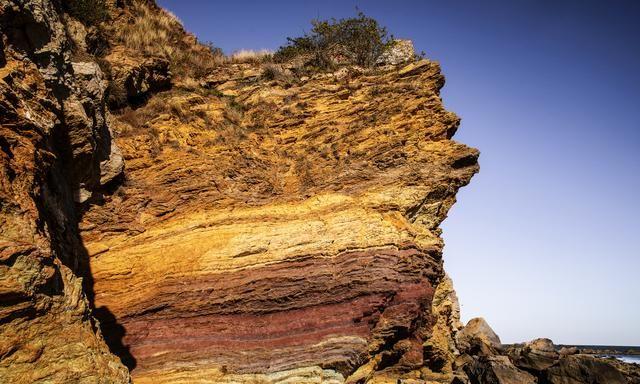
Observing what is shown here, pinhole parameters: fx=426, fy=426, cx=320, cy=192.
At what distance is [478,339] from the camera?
3591 cm

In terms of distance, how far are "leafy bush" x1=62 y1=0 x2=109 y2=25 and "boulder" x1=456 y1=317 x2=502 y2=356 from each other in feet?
111

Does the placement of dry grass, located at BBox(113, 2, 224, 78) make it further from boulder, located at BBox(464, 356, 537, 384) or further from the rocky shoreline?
boulder, located at BBox(464, 356, 537, 384)

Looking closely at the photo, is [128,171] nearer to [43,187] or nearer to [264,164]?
[264,164]

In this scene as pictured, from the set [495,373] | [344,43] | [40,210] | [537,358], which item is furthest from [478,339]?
[40,210]

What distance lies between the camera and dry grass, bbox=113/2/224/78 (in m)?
20.0

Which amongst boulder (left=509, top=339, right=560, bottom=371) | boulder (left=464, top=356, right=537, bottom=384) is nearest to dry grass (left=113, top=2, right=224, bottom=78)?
boulder (left=464, top=356, right=537, bottom=384)

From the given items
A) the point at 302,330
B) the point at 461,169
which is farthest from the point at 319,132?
the point at 302,330

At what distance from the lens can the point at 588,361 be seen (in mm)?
27172

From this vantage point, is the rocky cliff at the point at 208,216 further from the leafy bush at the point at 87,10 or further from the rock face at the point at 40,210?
the leafy bush at the point at 87,10

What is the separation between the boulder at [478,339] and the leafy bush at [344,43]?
24638 mm

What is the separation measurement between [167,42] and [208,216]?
1216 cm

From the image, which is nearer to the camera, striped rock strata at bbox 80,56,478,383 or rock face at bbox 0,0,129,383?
rock face at bbox 0,0,129,383

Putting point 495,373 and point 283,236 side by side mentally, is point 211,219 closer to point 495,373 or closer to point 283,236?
point 283,236

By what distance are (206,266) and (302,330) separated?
138 inches
